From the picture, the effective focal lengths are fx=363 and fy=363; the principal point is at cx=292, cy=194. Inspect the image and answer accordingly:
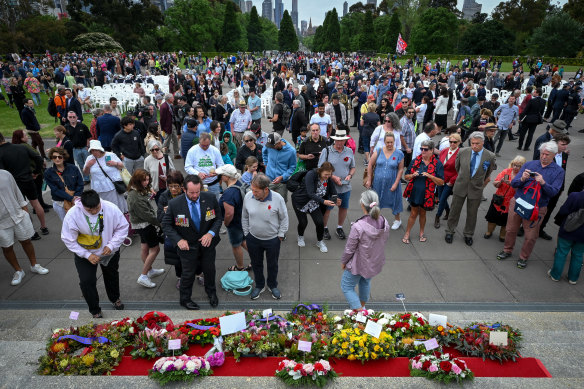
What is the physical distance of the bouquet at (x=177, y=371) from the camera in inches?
112

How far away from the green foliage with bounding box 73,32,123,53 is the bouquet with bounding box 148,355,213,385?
59.8m

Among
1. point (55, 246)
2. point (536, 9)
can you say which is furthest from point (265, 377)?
point (536, 9)

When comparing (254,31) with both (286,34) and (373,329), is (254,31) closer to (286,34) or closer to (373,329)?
(286,34)

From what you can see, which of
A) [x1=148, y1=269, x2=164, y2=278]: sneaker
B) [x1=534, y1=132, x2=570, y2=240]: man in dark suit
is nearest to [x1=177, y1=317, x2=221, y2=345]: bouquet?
[x1=148, y1=269, x2=164, y2=278]: sneaker

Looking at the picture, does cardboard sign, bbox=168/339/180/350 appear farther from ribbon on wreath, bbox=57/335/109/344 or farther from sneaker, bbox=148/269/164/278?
sneaker, bbox=148/269/164/278

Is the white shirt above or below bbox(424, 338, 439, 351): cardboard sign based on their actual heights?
above

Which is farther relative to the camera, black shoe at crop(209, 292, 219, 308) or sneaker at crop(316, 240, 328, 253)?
sneaker at crop(316, 240, 328, 253)

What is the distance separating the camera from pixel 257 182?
14.3 ft

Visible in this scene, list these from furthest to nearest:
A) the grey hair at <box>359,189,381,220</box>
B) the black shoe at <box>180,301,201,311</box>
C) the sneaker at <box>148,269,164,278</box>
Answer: the sneaker at <box>148,269,164,278</box> → the black shoe at <box>180,301,201,311</box> → the grey hair at <box>359,189,381,220</box>

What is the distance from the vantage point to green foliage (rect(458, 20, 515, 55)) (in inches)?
2121

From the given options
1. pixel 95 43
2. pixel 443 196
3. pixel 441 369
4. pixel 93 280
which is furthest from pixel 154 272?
pixel 95 43

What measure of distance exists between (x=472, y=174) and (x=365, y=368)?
4227 mm

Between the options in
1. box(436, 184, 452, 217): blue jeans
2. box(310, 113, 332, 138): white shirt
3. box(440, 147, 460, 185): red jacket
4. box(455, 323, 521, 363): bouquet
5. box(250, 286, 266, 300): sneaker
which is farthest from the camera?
box(310, 113, 332, 138): white shirt

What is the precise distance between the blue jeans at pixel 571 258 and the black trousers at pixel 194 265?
193 inches
